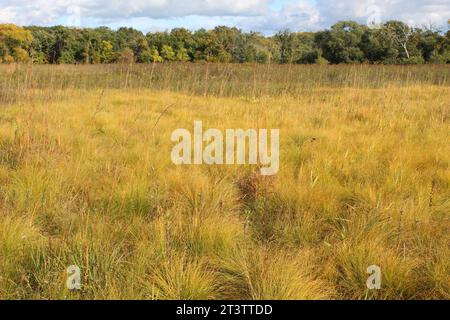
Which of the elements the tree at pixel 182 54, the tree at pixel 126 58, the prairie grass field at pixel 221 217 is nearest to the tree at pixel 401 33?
the tree at pixel 182 54

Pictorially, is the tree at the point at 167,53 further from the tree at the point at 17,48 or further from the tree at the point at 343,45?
the tree at the point at 17,48

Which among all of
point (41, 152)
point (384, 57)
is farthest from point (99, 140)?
point (384, 57)

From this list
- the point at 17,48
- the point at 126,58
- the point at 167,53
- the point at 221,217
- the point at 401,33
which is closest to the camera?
the point at 221,217

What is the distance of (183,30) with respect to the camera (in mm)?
33750

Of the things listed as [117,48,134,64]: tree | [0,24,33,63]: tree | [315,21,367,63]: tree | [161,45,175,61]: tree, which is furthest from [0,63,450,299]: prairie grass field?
[161,45,175,61]: tree

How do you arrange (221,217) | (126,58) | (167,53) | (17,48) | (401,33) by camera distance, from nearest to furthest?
(221,217) < (17,48) < (126,58) < (401,33) < (167,53)

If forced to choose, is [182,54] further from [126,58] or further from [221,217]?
[221,217]

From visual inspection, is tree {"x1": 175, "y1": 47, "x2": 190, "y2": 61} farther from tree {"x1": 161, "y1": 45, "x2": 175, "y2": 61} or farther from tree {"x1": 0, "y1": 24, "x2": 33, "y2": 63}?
tree {"x1": 0, "y1": 24, "x2": 33, "y2": 63}

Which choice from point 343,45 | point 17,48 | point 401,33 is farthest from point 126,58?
point 401,33

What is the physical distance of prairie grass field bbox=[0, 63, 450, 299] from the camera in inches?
74.9

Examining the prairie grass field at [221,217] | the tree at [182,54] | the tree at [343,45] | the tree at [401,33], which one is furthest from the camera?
the tree at [182,54]

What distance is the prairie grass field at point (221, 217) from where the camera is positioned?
1.90m

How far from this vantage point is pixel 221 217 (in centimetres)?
258
